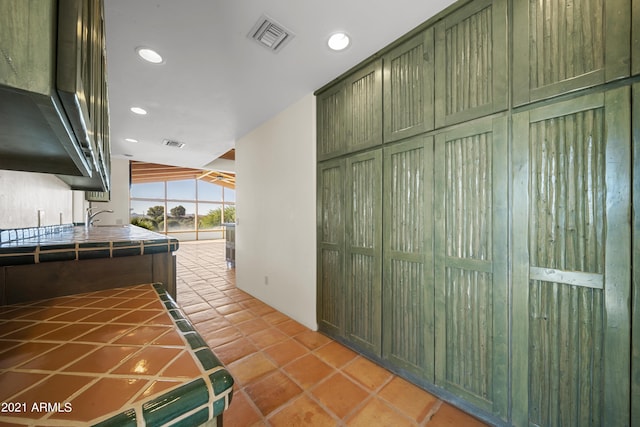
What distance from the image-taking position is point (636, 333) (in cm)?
97

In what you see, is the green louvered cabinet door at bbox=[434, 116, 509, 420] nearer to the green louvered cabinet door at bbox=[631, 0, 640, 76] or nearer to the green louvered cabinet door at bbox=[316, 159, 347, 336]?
the green louvered cabinet door at bbox=[631, 0, 640, 76]

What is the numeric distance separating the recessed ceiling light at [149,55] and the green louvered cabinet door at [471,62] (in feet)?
6.82

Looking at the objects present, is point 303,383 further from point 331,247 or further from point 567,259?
point 567,259

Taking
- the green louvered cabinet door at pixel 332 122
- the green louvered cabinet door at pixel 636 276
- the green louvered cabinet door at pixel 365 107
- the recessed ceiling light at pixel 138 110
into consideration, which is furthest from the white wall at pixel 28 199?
the green louvered cabinet door at pixel 636 276

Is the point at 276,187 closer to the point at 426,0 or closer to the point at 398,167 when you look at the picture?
the point at 398,167

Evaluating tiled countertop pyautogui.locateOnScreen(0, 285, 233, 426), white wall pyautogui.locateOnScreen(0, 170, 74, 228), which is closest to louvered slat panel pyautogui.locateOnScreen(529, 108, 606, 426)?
tiled countertop pyautogui.locateOnScreen(0, 285, 233, 426)

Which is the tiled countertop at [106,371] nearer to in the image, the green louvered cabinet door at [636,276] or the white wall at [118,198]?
the green louvered cabinet door at [636,276]

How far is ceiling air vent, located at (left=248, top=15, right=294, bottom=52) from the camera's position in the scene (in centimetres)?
154

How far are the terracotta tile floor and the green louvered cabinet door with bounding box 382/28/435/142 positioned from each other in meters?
1.80

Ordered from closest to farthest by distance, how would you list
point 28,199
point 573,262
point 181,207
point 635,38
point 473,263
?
point 635,38, point 573,262, point 473,263, point 28,199, point 181,207

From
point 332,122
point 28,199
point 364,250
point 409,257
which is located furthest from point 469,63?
point 28,199

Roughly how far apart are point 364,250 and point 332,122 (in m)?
1.27

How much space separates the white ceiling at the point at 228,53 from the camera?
1433 millimetres

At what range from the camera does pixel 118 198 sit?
595 centimetres
